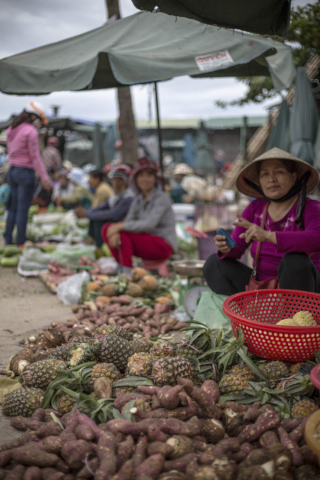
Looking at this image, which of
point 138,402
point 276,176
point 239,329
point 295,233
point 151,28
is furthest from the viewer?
point 151,28

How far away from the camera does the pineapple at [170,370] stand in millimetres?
1958

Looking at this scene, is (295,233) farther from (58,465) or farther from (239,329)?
(58,465)

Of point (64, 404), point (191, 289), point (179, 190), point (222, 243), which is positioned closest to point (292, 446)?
point (64, 404)

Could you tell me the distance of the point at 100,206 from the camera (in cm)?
609

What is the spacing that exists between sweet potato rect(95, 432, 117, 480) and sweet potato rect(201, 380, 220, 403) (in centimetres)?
51

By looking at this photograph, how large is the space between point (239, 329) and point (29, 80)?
10.8 feet

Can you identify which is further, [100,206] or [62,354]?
[100,206]

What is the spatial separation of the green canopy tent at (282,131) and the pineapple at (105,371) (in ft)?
14.0

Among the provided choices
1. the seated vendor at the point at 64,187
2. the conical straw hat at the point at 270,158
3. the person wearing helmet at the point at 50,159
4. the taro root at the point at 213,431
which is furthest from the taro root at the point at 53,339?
the person wearing helmet at the point at 50,159

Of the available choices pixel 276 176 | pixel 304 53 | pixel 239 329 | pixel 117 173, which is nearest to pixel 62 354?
pixel 239 329

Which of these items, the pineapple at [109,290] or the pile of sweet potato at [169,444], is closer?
the pile of sweet potato at [169,444]

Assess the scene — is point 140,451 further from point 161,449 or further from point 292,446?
point 292,446

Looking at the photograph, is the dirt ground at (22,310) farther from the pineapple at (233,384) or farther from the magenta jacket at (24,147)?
the magenta jacket at (24,147)

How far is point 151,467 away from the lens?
4.89ft
